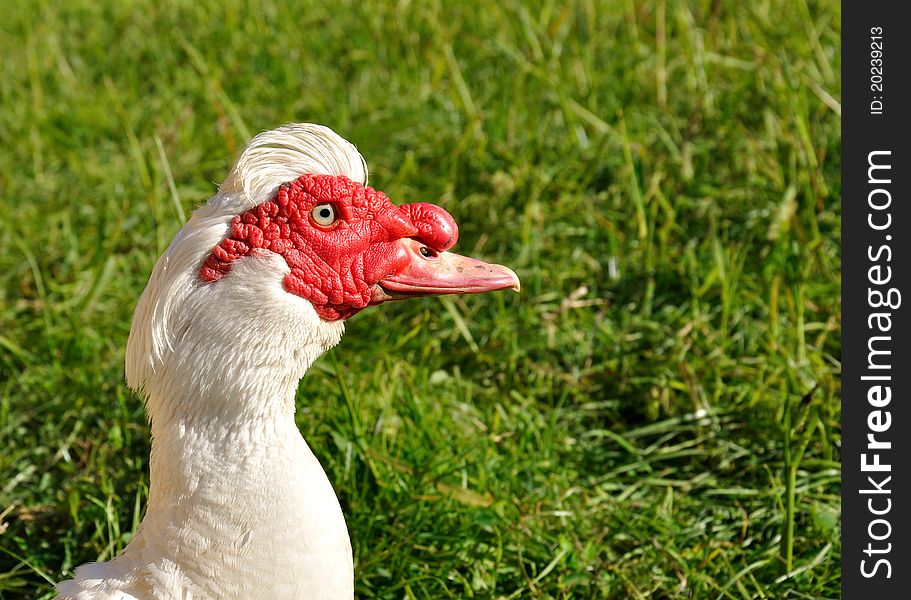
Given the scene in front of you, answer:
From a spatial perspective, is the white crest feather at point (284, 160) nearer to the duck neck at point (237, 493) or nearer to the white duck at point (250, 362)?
the white duck at point (250, 362)

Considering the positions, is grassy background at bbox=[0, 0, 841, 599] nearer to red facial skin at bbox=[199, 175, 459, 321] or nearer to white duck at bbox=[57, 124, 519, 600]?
white duck at bbox=[57, 124, 519, 600]

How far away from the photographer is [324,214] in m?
2.08

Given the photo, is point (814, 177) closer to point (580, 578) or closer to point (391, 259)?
point (580, 578)

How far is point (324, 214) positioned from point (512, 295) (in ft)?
5.39

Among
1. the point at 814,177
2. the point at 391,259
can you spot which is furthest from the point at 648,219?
the point at 391,259

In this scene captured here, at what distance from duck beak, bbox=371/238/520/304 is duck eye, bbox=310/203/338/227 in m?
0.15

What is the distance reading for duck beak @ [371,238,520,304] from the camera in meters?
2.19

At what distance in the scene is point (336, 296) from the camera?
82.6 inches

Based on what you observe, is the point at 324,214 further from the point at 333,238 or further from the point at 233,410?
the point at 233,410

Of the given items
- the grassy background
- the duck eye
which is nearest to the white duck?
the duck eye

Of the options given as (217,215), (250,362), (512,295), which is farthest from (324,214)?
(512,295)

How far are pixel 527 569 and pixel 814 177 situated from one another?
1797 mm

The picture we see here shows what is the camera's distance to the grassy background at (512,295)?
2.87m

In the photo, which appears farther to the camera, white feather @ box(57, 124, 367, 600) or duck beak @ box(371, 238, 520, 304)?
duck beak @ box(371, 238, 520, 304)
